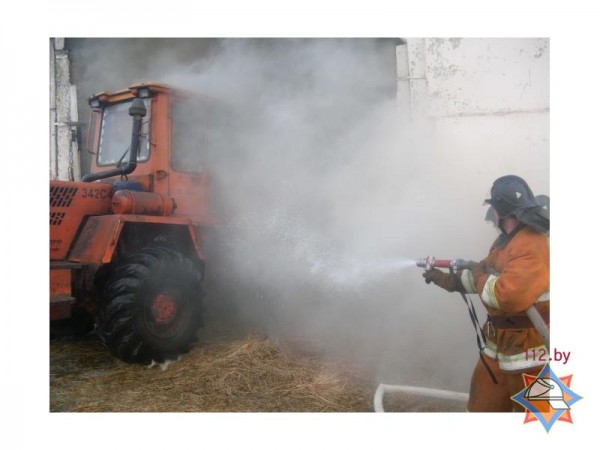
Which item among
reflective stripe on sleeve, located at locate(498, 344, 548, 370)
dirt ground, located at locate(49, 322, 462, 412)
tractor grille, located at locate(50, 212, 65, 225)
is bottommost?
dirt ground, located at locate(49, 322, 462, 412)

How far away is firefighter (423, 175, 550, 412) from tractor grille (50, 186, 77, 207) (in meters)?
3.55

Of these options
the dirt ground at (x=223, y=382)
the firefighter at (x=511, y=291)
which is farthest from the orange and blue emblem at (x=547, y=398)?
the dirt ground at (x=223, y=382)

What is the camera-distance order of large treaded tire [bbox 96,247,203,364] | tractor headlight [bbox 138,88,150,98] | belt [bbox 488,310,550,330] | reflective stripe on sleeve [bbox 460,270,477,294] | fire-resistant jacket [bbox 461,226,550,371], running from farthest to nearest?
tractor headlight [bbox 138,88,150,98] < large treaded tire [bbox 96,247,203,364] < reflective stripe on sleeve [bbox 460,270,477,294] < belt [bbox 488,310,550,330] < fire-resistant jacket [bbox 461,226,550,371]

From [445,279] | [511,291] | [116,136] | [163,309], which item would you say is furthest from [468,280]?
[116,136]

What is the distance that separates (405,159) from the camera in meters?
5.25

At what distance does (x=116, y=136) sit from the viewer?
203 inches

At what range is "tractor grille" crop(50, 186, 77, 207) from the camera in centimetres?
420

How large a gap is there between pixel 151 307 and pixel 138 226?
0.90m

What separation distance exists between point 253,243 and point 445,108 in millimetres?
2668

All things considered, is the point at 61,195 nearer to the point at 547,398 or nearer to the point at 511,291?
the point at 511,291

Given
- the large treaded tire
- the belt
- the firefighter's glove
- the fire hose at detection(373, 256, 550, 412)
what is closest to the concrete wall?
the large treaded tire

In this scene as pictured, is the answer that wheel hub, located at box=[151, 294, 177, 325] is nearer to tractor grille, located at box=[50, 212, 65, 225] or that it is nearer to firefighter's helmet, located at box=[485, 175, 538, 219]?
tractor grille, located at box=[50, 212, 65, 225]
